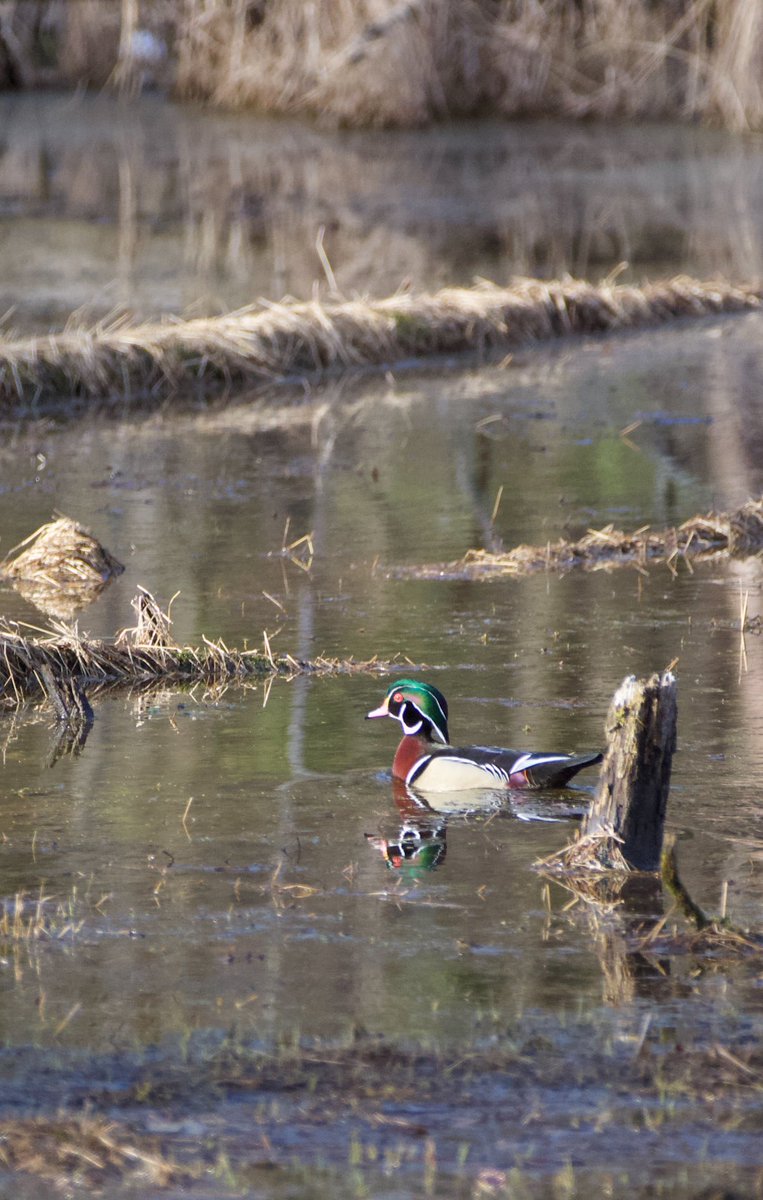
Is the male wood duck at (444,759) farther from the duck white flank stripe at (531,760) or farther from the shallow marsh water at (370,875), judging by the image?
the shallow marsh water at (370,875)

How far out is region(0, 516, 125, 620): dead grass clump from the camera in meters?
11.3

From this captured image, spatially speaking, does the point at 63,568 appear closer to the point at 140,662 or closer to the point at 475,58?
the point at 140,662

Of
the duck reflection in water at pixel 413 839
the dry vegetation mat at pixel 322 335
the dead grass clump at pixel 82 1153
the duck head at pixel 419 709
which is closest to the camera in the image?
the dead grass clump at pixel 82 1153

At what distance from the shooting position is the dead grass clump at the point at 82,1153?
5.03 m

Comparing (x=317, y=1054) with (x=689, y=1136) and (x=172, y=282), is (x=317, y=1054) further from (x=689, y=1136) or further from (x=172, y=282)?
(x=172, y=282)

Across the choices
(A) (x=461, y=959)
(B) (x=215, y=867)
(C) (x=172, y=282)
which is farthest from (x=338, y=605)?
(C) (x=172, y=282)

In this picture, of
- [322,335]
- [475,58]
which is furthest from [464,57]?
[322,335]

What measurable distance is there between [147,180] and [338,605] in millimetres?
20058

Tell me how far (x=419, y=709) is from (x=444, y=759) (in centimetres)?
32

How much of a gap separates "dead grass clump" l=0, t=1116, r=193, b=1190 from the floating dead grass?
418cm

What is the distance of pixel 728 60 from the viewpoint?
107ft

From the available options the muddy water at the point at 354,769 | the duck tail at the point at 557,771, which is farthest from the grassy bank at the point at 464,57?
the duck tail at the point at 557,771

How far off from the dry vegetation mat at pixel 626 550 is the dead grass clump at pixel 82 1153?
6.45 metres

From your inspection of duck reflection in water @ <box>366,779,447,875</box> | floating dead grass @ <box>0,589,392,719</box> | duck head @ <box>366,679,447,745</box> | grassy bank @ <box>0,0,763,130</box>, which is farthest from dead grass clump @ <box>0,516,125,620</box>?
grassy bank @ <box>0,0,763,130</box>
